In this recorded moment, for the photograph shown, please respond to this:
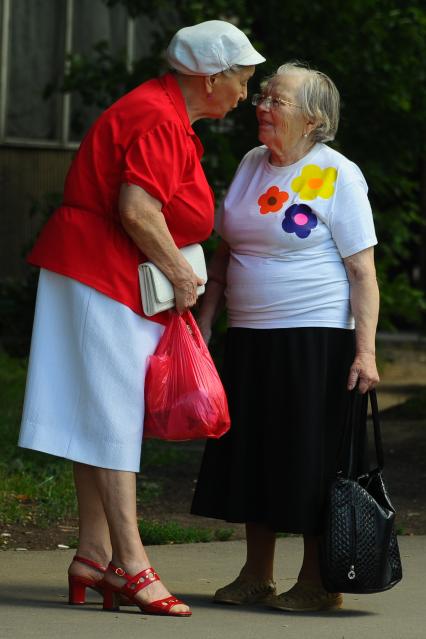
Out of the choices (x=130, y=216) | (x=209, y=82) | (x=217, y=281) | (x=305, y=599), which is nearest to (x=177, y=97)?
(x=209, y=82)

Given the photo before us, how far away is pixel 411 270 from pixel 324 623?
13737 millimetres

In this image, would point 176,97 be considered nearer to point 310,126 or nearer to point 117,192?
point 117,192

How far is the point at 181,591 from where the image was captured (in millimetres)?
5414

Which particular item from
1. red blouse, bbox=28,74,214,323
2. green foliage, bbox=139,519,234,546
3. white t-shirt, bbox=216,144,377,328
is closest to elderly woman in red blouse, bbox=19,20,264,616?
red blouse, bbox=28,74,214,323

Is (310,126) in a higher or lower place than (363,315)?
higher

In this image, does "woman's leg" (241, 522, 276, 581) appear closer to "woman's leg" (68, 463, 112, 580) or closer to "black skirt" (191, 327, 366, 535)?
"black skirt" (191, 327, 366, 535)

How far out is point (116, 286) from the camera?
4.75 meters

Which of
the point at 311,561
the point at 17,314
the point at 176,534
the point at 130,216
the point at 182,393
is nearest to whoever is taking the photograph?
the point at 130,216

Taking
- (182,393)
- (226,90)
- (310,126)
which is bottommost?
(182,393)

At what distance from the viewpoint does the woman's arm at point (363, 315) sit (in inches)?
194

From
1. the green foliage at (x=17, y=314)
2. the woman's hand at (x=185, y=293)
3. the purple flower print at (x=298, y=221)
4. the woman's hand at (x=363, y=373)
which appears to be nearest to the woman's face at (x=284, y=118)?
the purple flower print at (x=298, y=221)

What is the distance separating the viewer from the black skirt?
4965 mm

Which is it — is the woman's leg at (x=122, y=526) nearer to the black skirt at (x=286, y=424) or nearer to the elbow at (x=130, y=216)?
the black skirt at (x=286, y=424)

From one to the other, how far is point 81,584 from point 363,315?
1.35 meters
